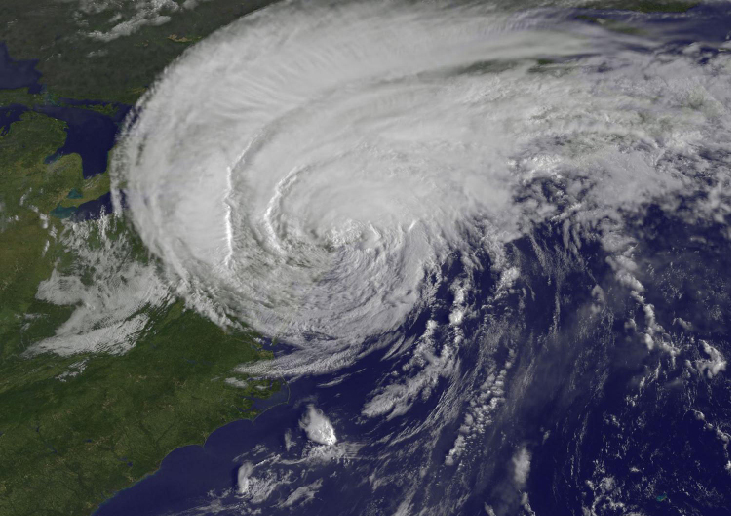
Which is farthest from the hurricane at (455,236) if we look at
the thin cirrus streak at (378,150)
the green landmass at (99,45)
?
the green landmass at (99,45)

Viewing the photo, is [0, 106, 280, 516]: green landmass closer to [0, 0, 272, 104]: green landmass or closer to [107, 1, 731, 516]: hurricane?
[107, 1, 731, 516]: hurricane

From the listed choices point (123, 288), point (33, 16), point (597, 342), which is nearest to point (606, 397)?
point (597, 342)

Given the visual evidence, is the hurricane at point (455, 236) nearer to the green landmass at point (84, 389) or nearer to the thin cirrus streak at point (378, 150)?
the thin cirrus streak at point (378, 150)

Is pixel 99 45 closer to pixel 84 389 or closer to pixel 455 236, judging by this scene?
pixel 84 389

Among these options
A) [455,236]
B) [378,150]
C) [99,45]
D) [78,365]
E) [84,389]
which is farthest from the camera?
[99,45]

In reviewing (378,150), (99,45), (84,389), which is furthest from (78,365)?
(378,150)

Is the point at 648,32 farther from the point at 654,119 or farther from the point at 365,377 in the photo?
the point at 365,377
